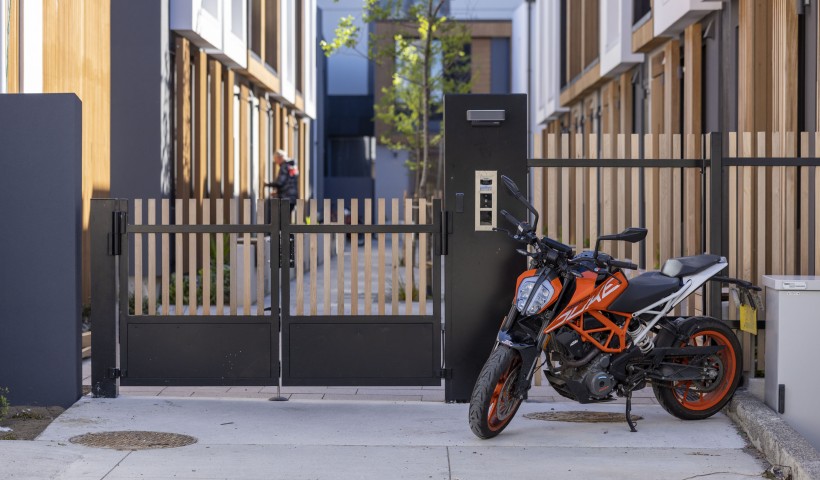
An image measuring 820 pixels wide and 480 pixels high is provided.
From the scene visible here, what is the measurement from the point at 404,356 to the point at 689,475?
8.24 feet

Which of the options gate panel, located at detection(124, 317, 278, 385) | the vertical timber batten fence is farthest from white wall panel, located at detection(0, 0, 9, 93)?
the vertical timber batten fence

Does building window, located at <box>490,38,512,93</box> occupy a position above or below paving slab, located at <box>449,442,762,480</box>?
above

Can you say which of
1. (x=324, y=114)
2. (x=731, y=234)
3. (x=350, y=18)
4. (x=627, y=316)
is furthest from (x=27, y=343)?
(x=324, y=114)

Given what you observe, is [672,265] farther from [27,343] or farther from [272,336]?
[27,343]

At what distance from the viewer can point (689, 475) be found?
6.10 meters

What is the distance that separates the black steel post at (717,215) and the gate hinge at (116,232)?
12.8 ft

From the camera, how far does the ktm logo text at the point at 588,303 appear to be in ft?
23.2

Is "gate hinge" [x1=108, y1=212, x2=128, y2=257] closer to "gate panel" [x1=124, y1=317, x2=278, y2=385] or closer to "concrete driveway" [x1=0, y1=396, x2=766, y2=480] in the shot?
"gate panel" [x1=124, y1=317, x2=278, y2=385]

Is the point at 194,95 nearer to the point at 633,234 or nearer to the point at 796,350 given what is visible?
the point at 633,234

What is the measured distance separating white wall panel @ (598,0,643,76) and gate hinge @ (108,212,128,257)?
41.7 ft

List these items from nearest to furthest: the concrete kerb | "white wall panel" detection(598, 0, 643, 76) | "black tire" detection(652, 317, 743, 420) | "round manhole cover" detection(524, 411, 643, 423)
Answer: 1. the concrete kerb
2. "black tire" detection(652, 317, 743, 420)
3. "round manhole cover" detection(524, 411, 643, 423)
4. "white wall panel" detection(598, 0, 643, 76)

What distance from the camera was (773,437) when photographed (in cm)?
648

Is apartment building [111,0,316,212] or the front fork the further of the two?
apartment building [111,0,316,212]

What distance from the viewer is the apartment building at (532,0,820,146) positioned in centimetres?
1141
